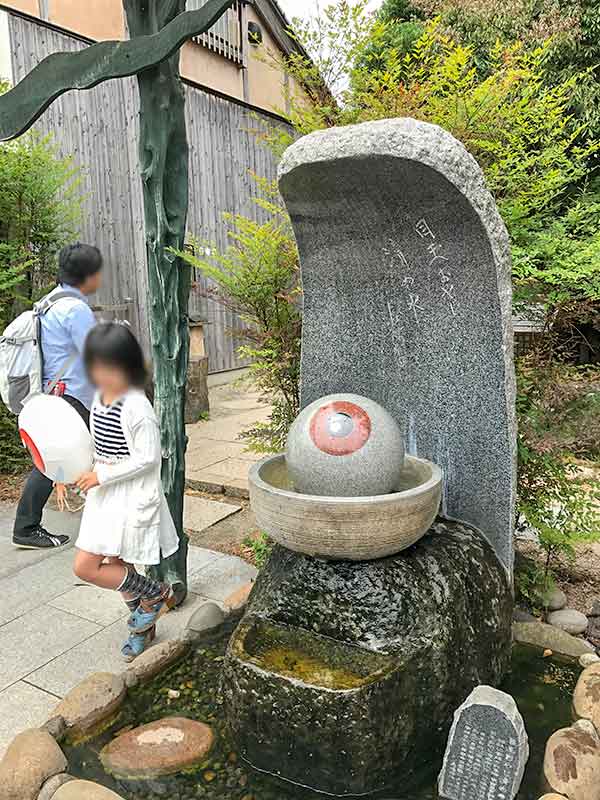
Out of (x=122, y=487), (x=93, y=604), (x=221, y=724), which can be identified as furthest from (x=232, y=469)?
(x=221, y=724)

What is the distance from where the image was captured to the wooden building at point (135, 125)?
8234mm

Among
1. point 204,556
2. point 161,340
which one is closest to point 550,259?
point 161,340

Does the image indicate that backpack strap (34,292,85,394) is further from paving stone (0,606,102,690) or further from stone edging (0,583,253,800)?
stone edging (0,583,253,800)

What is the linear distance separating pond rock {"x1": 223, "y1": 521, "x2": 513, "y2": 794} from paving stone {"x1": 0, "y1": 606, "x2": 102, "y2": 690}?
1.22m

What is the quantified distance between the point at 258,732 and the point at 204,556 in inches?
84.8

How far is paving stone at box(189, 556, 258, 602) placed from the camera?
409 cm

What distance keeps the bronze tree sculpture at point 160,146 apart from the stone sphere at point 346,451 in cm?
105

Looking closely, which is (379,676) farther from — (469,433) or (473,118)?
(473,118)

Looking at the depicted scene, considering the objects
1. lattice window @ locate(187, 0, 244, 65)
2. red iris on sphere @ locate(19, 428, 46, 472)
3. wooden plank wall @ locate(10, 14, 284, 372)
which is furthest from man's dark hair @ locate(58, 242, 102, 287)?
lattice window @ locate(187, 0, 244, 65)

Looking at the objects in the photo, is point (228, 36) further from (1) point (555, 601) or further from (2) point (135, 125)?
(1) point (555, 601)

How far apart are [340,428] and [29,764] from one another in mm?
1766

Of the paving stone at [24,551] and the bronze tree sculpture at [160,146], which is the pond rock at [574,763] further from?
the paving stone at [24,551]

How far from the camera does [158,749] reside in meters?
2.68

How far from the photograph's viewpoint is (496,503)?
3.31 m
